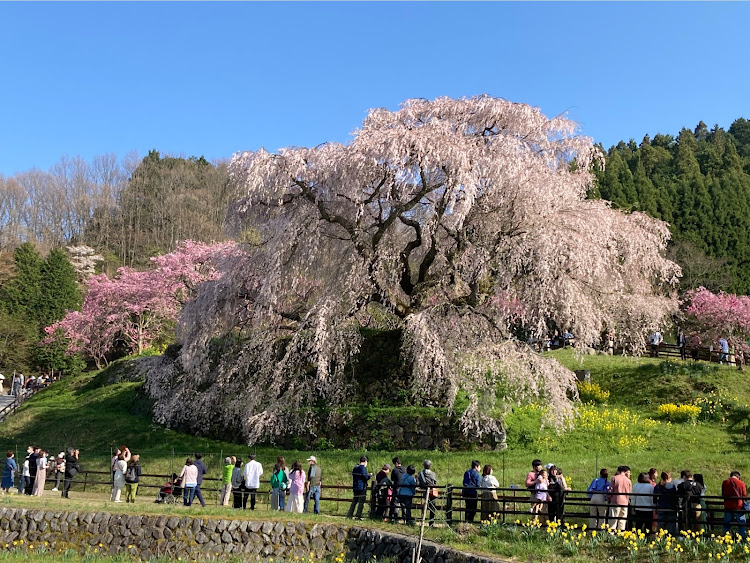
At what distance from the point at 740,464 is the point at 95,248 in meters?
61.6

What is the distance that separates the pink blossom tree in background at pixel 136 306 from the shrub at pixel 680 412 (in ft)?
86.0

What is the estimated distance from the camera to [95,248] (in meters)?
66.2

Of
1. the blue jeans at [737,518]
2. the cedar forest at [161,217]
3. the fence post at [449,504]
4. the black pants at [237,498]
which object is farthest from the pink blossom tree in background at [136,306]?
the blue jeans at [737,518]

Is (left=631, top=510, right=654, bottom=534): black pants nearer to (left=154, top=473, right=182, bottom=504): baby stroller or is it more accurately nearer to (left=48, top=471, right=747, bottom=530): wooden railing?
(left=48, top=471, right=747, bottom=530): wooden railing

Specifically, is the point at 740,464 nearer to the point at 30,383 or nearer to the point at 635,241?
the point at 635,241

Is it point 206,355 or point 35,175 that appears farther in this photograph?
point 35,175

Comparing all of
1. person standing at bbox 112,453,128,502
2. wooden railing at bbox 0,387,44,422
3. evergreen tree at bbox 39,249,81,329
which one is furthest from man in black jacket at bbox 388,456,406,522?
evergreen tree at bbox 39,249,81,329

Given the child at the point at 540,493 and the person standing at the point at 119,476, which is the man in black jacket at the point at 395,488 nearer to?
the child at the point at 540,493

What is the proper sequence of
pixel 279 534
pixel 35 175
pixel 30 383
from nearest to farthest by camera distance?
pixel 279 534 → pixel 30 383 → pixel 35 175

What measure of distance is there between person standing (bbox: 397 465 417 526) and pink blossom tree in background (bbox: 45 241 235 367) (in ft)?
93.3

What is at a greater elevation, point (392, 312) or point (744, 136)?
point (744, 136)

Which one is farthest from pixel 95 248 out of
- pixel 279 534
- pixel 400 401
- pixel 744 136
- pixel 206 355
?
pixel 744 136

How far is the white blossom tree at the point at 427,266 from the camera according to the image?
19453 millimetres

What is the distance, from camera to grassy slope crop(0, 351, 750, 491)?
18141 millimetres
